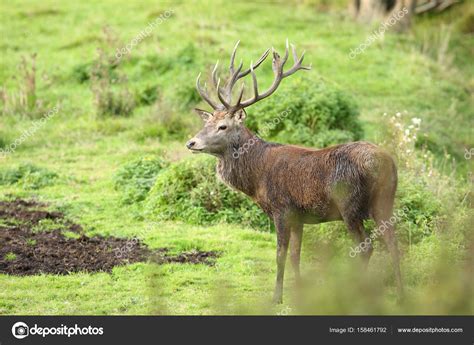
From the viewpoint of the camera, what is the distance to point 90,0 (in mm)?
27094

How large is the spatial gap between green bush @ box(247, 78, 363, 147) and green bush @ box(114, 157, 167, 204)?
1.93m

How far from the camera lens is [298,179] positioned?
9234 mm

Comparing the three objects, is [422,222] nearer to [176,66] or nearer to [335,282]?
[335,282]

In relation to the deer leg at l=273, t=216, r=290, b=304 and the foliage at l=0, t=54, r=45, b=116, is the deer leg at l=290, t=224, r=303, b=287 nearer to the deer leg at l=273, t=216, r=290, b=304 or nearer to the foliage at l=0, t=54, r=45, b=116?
the deer leg at l=273, t=216, r=290, b=304

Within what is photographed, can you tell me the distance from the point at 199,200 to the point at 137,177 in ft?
5.36

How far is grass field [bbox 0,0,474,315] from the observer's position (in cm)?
640

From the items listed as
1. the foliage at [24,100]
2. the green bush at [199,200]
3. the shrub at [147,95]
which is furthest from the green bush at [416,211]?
the foliage at [24,100]

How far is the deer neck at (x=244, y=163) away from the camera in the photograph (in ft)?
31.9

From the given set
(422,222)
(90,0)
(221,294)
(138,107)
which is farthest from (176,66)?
(221,294)

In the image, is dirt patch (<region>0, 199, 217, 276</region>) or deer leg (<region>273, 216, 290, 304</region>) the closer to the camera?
deer leg (<region>273, 216, 290, 304</region>)

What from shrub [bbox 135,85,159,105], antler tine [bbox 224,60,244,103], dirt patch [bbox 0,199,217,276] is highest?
antler tine [bbox 224,60,244,103]

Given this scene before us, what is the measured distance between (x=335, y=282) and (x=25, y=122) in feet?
47.2

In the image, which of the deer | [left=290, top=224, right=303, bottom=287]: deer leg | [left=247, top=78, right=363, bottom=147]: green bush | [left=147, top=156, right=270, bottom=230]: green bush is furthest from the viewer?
[left=247, top=78, right=363, bottom=147]: green bush

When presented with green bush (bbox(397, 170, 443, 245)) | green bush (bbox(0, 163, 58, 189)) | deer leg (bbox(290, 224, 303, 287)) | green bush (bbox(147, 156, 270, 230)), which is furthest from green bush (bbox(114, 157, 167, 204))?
deer leg (bbox(290, 224, 303, 287))
